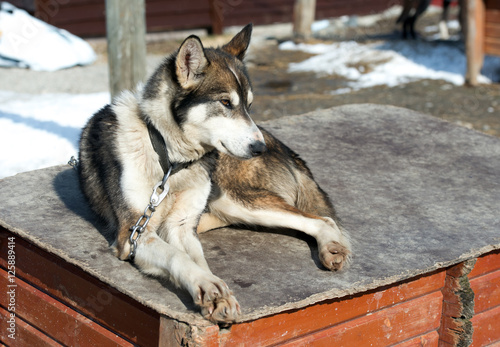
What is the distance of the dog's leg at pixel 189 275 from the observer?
6.83ft

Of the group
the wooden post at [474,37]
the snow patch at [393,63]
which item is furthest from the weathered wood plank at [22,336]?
the wooden post at [474,37]

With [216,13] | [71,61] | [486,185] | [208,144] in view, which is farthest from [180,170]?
[216,13]

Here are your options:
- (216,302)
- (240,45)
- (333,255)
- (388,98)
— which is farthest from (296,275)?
(388,98)

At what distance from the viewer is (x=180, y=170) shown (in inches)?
108

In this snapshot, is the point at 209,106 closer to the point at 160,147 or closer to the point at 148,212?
the point at 160,147

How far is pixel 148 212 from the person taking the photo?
2588 millimetres

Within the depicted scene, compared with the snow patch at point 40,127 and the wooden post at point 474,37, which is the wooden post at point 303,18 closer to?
the wooden post at point 474,37

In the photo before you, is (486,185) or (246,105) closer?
(246,105)

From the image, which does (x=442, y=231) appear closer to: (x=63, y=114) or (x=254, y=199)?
(x=254, y=199)

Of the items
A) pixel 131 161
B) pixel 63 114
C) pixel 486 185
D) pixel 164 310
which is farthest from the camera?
pixel 63 114

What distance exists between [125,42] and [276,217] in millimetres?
2951

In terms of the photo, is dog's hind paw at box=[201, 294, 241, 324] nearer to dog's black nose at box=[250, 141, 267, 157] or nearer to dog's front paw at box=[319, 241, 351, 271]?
dog's front paw at box=[319, 241, 351, 271]

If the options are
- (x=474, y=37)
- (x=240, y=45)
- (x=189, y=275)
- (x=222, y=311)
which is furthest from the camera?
(x=474, y=37)

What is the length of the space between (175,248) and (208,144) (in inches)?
20.3
